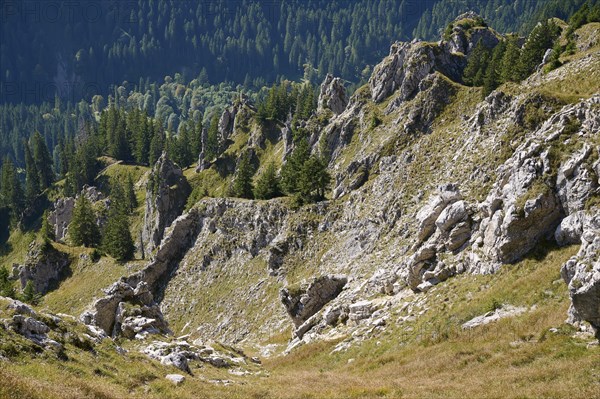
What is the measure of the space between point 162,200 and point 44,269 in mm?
31595

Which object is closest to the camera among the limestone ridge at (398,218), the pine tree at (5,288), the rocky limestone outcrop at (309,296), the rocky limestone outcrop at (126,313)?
the limestone ridge at (398,218)

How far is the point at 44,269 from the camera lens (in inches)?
3915

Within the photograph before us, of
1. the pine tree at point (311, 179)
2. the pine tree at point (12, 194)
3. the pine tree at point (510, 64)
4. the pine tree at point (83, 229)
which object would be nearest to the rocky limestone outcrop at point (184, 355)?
the pine tree at point (311, 179)

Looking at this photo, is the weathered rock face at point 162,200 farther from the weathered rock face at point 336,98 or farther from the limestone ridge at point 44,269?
the weathered rock face at point 336,98

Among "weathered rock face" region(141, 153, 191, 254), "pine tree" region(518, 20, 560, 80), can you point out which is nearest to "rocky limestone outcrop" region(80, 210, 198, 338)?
"weathered rock face" region(141, 153, 191, 254)

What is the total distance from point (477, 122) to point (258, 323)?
40.4 meters

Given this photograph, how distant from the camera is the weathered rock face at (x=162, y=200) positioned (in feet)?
368

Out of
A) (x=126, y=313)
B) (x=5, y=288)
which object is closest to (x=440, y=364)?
(x=126, y=313)

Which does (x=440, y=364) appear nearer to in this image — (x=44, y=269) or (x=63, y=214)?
(x=44, y=269)

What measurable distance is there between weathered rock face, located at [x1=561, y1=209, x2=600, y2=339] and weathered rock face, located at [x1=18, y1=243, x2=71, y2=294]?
104231mm

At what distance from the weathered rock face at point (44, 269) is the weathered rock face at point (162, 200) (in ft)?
65.0

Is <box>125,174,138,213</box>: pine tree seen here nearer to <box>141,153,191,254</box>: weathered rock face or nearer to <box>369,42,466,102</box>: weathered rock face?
<box>141,153,191,254</box>: weathered rock face

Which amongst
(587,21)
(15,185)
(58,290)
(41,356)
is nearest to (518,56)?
(587,21)

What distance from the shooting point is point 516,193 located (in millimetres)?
33750
